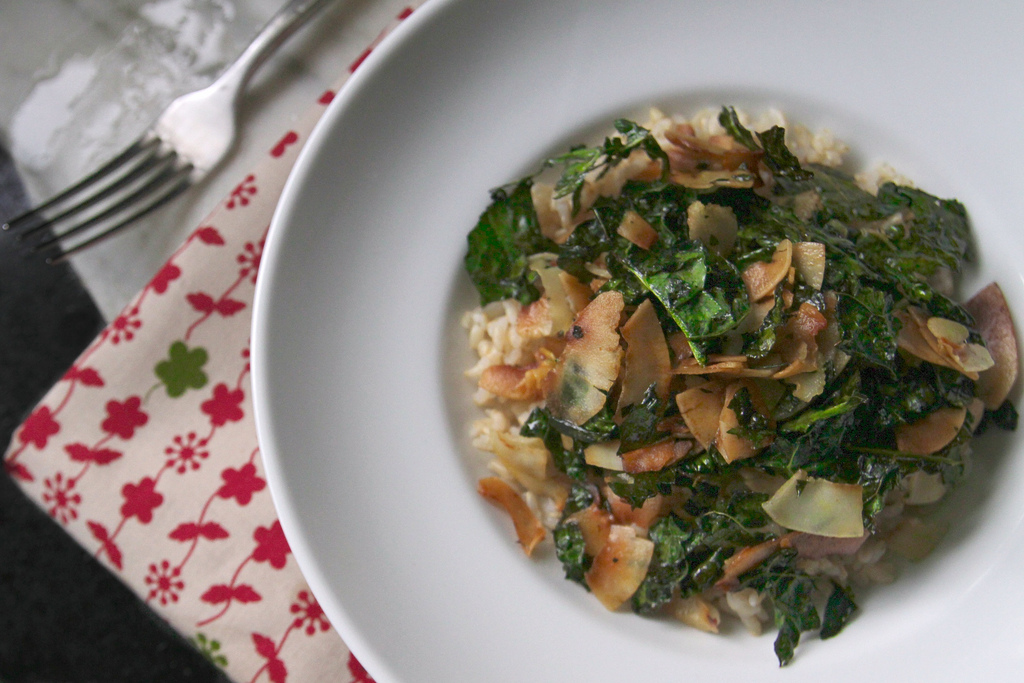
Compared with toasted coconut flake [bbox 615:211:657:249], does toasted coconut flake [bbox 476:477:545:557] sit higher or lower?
lower

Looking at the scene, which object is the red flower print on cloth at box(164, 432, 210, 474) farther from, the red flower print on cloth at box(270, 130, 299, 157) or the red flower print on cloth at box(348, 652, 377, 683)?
the red flower print on cloth at box(270, 130, 299, 157)

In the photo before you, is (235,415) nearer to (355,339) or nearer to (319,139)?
(355,339)

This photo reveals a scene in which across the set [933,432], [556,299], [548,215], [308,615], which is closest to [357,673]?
[308,615]

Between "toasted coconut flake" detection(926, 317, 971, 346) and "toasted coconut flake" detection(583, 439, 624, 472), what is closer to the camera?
"toasted coconut flake" detection(926, 317, 971, 346)

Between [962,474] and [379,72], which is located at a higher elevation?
[379,72]

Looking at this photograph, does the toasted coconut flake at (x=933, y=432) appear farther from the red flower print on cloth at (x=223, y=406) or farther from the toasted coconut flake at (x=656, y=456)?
the red flower print on cloth at (x=223, y=406)

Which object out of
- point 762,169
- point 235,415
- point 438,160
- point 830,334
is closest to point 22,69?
point 235,415

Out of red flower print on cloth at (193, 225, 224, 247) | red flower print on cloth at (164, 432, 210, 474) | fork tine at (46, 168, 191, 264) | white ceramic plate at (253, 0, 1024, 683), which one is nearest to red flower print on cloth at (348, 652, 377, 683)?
white ceramic plate at (253, 0, 1024, 683)

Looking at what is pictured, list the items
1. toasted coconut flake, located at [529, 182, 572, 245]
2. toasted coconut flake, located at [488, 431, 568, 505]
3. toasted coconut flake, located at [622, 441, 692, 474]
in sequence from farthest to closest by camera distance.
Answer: toasted coconut flake, located at [529, 182, 572, 245], toasted coconut flake, located at [488, 431, 568, 505], toasted coconut flake, located at [622, 441, 692, 474]
